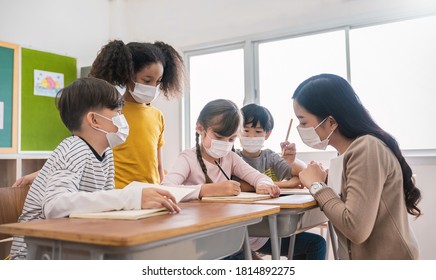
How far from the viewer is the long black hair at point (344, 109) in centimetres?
122

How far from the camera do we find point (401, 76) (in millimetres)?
3088

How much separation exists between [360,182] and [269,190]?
0.50 meters

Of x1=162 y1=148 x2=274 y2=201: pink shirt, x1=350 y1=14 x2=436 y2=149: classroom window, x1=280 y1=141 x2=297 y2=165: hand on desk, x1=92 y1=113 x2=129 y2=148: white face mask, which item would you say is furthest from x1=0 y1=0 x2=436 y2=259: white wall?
x1=92 y1=113 x2=129 y2=148: white face mask

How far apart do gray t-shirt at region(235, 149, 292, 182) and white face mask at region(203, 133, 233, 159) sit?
431 millimetres

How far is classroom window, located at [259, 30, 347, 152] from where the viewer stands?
3412 millimetres

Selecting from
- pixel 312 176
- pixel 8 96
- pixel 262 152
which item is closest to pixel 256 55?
pixel 262 152

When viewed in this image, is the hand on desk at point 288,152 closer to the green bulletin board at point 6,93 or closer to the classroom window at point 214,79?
the classroom window at point 214,79

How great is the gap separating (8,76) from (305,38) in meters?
2.41

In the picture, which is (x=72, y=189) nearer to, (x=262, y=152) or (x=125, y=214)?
(x=125, y=214)

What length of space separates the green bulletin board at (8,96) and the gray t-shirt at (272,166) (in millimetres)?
1980
